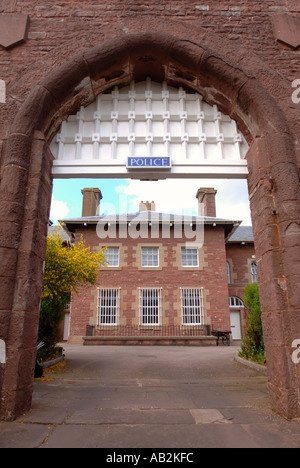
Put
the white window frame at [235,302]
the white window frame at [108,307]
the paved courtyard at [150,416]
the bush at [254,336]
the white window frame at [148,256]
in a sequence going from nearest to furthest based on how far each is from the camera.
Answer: the paved courtyard at [150,416]
the bush at [254,336]
the white window frame at [108,307]
the white window frame at [148,256]
the white window frame at [235,302]

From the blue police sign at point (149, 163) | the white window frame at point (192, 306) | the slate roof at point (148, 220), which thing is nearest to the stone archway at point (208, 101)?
the blue police sign at point (149, 163)

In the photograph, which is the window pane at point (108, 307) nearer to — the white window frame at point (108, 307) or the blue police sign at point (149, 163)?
the white window frame at point (108, 307)

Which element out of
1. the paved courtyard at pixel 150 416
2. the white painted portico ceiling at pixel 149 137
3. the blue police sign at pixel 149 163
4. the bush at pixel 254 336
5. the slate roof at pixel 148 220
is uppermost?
the slate roof at pixel 148 220

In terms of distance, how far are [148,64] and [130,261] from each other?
12254mm

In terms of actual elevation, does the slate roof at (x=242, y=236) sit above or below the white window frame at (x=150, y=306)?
above

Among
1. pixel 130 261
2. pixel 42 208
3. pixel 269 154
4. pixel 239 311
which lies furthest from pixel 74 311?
pixel 269 154

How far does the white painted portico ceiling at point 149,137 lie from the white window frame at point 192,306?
12049 millimetres

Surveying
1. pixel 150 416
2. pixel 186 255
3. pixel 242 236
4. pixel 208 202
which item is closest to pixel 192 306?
pixel 186 255

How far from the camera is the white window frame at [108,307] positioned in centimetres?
1531

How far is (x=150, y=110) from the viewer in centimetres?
483

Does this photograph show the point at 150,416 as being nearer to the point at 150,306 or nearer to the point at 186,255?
the point at 150,306

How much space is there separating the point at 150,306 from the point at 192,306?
A: 2195 millimetres
